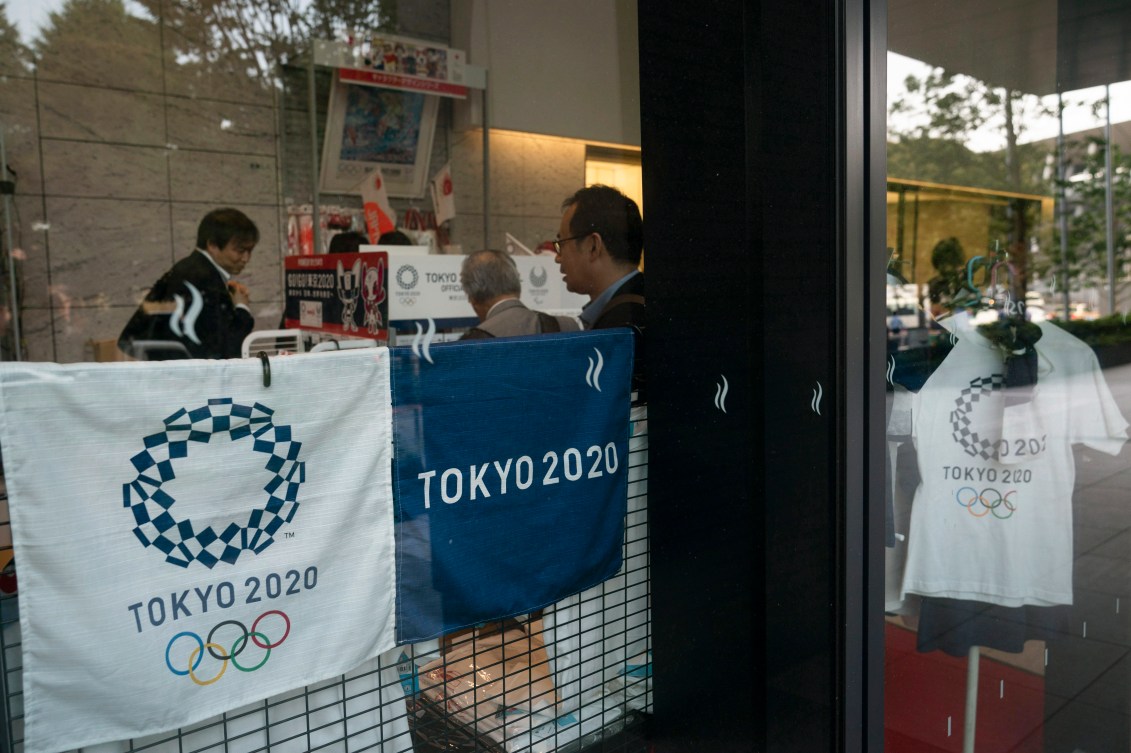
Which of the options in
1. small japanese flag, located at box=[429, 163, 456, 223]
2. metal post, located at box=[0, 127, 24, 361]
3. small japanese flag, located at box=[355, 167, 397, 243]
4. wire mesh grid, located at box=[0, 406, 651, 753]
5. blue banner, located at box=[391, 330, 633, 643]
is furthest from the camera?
small japanese flag, located at box=[429, 163, 456, 223]

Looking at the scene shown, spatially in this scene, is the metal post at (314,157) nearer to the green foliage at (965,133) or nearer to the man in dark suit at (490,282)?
the man in dark suit at (490,282)

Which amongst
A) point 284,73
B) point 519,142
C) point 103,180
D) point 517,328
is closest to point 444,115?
point 519,142

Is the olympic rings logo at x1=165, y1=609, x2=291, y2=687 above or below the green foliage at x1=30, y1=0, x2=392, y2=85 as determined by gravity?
below

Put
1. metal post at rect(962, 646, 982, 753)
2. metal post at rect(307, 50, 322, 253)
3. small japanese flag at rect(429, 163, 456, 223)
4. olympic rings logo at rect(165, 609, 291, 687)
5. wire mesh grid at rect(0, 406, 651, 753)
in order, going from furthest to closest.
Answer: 1. small japanese flag at rect(429, 163, 456, 223)
2. metal post at rect(307, 50, 322, 253)
3. metal post at rect(962, 646, 982, 753)
4. wire mesh grid at rect(0, 406, 651, 753)
5. olympic rings logo at rect(165, 609, 291, 687)

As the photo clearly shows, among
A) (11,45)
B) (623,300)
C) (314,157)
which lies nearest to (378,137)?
(314,157)

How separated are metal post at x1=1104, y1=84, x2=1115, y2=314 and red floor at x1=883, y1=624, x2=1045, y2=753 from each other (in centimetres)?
98

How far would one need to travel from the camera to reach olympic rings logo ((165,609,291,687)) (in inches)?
53.0

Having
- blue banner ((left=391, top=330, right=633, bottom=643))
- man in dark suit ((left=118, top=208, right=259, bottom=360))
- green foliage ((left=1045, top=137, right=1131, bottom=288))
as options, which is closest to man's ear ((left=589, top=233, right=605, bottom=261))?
blue banner ((left=391, top=330, right=633, bottom=643))

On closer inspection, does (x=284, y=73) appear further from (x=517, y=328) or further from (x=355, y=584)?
(x=355, y=584)

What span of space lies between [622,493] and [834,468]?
0.50 meters

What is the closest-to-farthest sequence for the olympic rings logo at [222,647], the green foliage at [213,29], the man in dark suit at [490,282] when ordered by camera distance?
the olympic rings logo at [222,647] → the man in dark suit at [490,282] → the green foliage at [213,29]

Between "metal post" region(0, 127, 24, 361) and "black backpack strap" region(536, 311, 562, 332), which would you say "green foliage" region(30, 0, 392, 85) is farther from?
"black backpack strap" region(536, 311, 562, 332)

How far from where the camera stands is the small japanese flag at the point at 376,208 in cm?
573

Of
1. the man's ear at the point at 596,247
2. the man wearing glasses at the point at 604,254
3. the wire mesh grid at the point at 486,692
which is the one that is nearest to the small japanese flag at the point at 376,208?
the man wearing glasses at the point at 604,254
